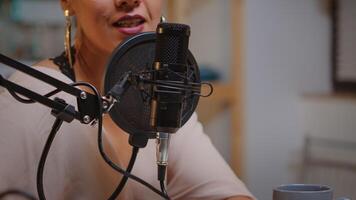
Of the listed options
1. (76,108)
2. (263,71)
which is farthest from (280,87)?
(76,108)

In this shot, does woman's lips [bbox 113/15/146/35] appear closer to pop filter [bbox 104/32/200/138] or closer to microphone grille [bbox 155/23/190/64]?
pop filter [bbox 104/32/200/138]

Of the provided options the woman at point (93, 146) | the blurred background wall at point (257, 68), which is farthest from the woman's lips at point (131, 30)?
Answer: the blurred background wall at point (257, 68)

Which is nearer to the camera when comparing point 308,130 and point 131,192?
point 131,192

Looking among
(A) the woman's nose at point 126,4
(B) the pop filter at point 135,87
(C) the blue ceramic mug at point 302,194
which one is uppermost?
(A) the woman's nose at point 126,4

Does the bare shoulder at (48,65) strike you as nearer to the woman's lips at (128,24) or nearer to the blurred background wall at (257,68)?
the woman's lips at (128,24)

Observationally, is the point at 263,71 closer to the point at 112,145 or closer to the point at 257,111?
the point at 257,111

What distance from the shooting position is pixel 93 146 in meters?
1.01

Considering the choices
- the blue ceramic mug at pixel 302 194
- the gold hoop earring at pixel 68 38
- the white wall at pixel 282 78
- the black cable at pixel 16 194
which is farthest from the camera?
the white wall at pixel 282 78

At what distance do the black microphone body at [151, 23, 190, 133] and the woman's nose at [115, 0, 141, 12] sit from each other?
0.28 metres

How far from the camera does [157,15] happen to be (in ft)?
3.28

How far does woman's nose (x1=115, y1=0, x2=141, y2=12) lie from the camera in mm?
940

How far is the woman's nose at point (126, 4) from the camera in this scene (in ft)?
3.09

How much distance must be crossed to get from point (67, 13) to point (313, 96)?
6.20ft

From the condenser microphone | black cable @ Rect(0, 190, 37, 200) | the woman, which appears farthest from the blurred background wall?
the condenser microphone
